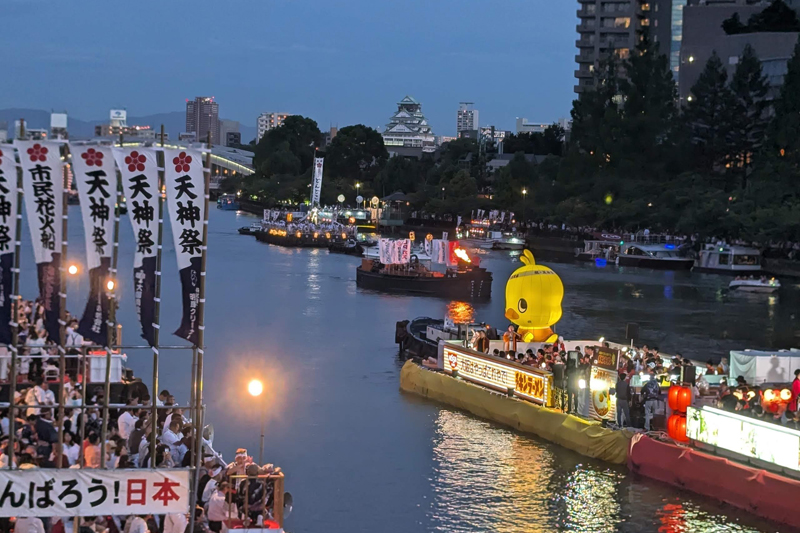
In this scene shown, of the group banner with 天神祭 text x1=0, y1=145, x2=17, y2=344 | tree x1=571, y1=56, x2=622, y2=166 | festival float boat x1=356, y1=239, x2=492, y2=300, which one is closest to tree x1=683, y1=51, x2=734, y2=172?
tree x1=571, y1=56, x2=622, y2=166

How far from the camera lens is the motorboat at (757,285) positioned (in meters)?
69.2

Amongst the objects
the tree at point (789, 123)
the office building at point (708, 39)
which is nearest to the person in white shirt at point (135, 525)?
the tree at point (789, 123)

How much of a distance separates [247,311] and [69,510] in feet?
143

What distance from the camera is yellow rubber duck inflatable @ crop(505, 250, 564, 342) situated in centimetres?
3000

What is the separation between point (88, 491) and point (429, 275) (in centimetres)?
5111

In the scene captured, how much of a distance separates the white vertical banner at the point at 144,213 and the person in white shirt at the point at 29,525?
102 inches

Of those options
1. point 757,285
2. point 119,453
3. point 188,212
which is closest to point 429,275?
point 757,285

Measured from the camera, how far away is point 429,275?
6334 cm

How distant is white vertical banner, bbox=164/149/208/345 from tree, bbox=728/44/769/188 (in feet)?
272

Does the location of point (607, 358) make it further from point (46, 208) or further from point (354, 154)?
point (354, 154)

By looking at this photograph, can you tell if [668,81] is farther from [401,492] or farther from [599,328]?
[401,492]

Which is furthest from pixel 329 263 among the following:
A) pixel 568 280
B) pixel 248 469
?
pixel 248 469

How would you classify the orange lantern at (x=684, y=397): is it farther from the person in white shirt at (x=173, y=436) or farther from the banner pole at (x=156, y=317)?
the banner pole at (x=156, y=317)

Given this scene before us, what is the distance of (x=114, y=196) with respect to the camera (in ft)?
43.6
